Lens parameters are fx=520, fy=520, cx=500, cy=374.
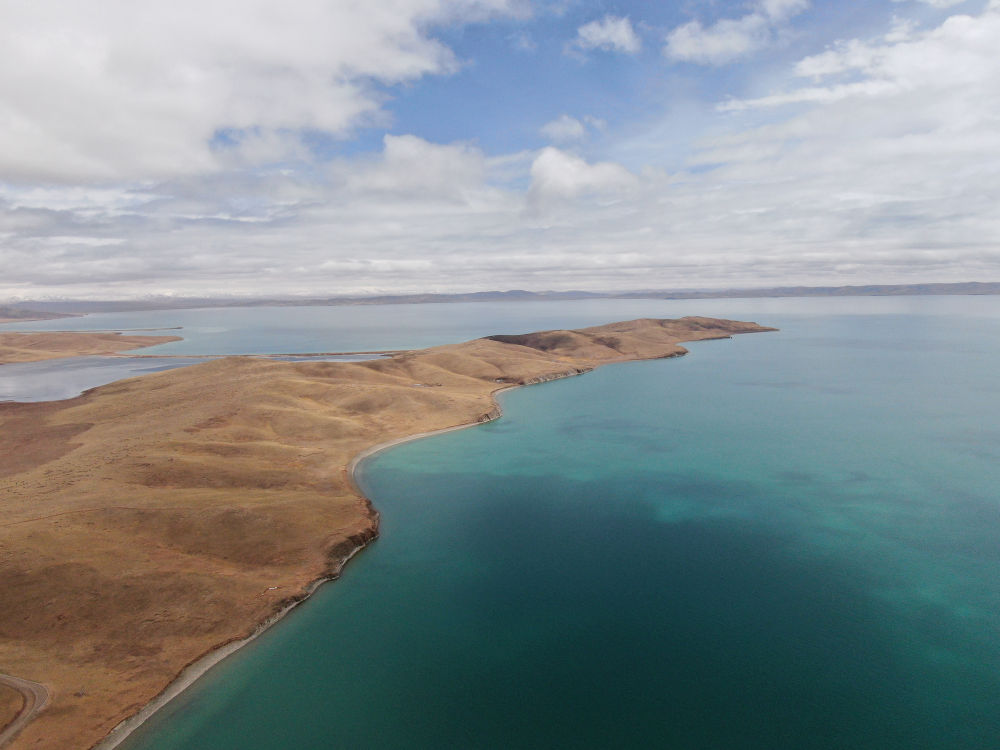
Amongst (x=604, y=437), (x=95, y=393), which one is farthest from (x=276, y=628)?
(x=95, y=393)

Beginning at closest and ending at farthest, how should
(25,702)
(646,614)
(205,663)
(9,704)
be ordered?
(9,704) < (25,702) < (205,663) < (646,614)

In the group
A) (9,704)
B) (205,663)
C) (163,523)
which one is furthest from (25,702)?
(163,523)

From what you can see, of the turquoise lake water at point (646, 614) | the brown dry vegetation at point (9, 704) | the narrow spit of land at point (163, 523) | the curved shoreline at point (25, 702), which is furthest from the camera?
the narrow spit of land at point (163, 523)

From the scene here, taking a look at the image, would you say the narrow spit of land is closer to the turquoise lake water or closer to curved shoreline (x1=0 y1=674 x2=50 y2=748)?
curved shoreline (x1=0 y1=674 x2=50 y2=748)

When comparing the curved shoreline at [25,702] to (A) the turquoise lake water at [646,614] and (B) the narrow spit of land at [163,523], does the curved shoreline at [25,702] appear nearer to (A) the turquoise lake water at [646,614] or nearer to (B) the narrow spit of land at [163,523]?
(B) the narrow spit of land at [163,523]

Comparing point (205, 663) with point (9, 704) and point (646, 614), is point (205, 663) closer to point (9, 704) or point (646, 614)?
point (9, 704)

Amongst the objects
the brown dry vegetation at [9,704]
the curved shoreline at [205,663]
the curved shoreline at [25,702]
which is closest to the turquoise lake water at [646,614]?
the curved shoreline at [205,663]

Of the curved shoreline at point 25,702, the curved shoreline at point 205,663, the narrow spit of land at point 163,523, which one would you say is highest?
the narrow spit of land at point 163,523
